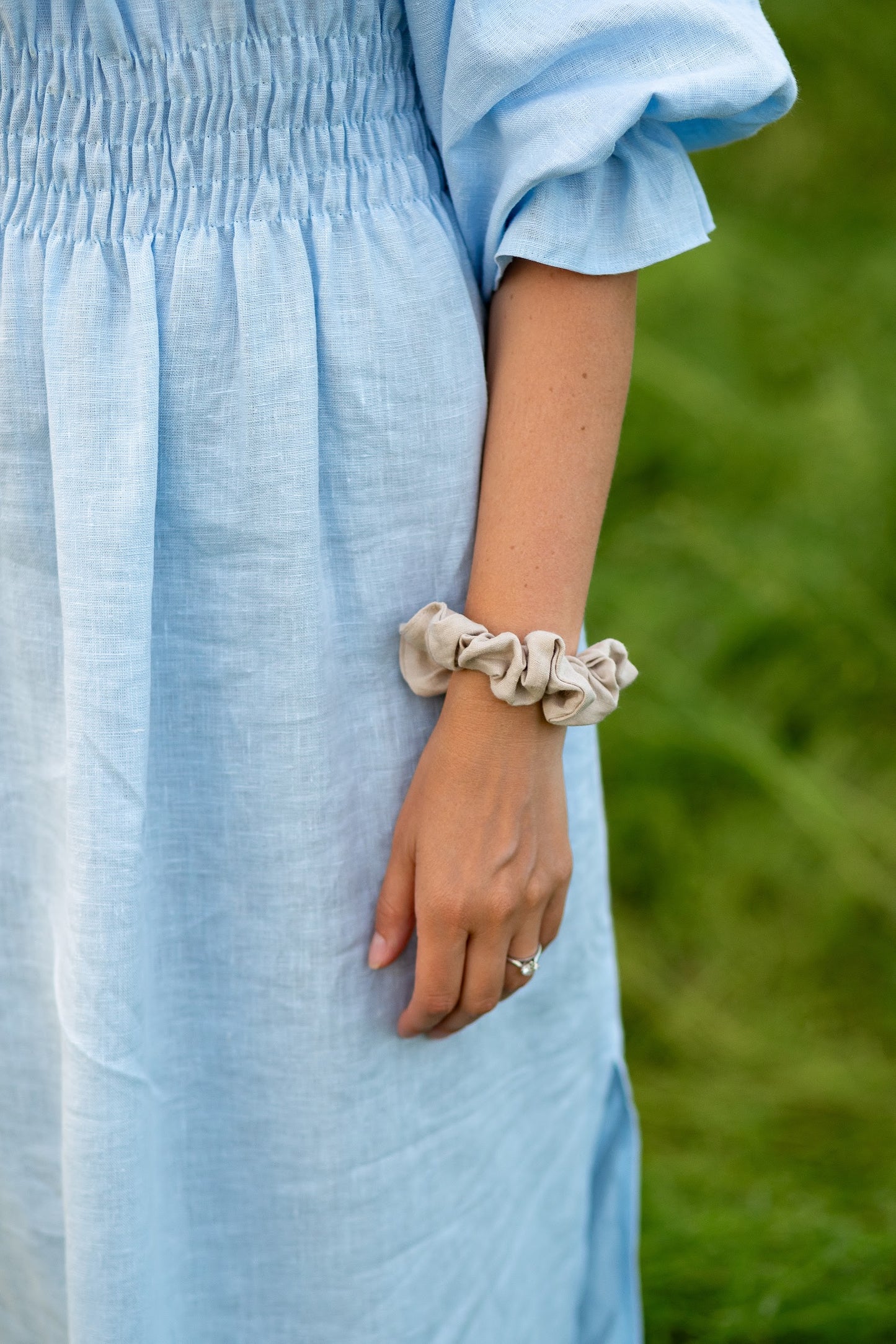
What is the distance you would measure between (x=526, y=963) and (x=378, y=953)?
0.36ft

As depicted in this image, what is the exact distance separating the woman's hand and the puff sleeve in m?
0.30

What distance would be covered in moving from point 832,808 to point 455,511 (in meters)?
1.55

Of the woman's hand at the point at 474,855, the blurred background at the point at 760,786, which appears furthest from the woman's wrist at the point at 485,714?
the blurred background at the point at 760,786

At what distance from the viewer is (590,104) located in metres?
0.75

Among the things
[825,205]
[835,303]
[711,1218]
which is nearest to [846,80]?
[825,205]

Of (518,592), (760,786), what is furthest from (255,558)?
(760,786)

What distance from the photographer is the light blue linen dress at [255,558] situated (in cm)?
77

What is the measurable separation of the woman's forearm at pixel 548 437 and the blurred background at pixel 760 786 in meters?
1.21

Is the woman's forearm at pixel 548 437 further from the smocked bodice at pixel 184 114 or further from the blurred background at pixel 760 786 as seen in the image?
the blurred background at pixel 760 786

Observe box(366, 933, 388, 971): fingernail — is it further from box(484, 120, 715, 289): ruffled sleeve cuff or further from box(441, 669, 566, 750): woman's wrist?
box(484, 120, 715, 289): ruffled sleeve cuff

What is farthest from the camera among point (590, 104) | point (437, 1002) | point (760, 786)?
point (760, 786)

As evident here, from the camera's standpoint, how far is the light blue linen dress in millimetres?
774

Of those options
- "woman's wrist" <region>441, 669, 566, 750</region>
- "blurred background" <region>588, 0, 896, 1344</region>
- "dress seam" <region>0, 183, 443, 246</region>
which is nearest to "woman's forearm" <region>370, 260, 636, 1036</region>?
"woman's wrist" <region>441, 669, 566, 750</region>

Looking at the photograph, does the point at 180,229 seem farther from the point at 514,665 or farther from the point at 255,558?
the point at 514,665
